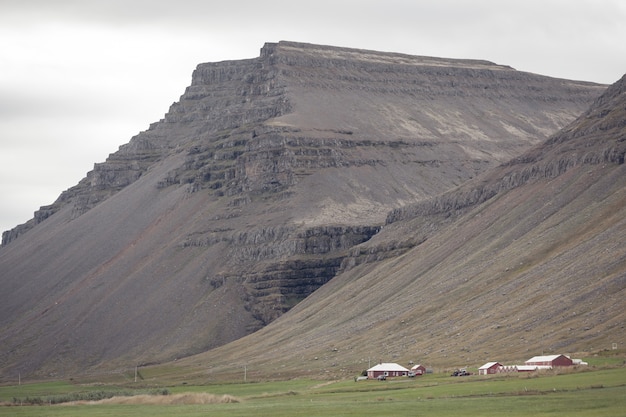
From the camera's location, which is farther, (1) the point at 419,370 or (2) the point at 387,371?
(2) the point at 387,371

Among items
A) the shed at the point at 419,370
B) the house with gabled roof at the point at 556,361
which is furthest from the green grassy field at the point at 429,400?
the shed at the point at 419,370

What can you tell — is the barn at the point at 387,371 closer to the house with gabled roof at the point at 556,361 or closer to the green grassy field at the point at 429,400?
the green grassy field at the point at 429,400

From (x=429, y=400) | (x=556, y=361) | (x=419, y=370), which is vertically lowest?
(x=429, y=400)

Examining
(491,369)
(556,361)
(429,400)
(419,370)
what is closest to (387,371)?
(419,370)

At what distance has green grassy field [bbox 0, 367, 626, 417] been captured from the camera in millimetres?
116456

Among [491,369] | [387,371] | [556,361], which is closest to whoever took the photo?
[556,361]

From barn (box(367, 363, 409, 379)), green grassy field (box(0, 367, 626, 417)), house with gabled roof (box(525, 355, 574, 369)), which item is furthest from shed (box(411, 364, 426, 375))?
house with gabled roof (box(525, 355, 574, 369))

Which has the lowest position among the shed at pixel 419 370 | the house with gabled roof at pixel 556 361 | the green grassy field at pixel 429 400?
the green grassy field at pixel 429 400

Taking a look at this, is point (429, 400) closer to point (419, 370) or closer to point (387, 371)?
point (419, 370)

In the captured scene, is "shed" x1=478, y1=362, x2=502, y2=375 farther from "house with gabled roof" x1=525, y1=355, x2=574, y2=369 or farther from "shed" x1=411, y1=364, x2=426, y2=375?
"shed" x1=411, y1=364, x2=426, y2=375

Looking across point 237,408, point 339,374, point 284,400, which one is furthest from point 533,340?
point 237,408

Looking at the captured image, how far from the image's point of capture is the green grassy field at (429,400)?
11646cm

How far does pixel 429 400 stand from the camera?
131m

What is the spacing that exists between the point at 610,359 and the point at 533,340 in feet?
105
